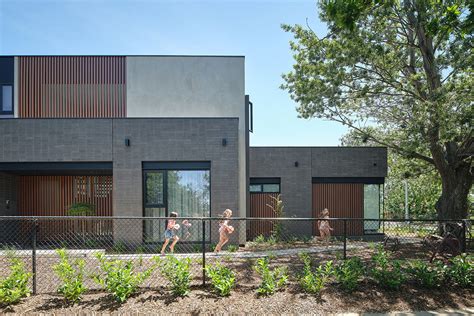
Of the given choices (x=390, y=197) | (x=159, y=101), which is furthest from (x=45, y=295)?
(x=390, y=197)

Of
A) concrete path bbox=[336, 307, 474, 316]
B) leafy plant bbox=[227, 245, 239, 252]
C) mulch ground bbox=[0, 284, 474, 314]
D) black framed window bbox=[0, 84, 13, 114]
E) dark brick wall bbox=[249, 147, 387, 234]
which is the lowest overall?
leafy plant bbox=[227, 245, 239, 252]

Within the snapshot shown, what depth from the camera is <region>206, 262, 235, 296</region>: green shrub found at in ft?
19.4

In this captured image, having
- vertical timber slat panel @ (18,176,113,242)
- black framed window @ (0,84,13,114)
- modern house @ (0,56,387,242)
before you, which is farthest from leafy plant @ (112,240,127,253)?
black framed window @ (0,84,13,114)

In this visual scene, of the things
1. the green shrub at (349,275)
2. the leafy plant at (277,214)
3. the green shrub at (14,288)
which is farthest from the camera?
the leafy plant at (277,214)

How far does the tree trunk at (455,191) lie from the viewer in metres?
11.8

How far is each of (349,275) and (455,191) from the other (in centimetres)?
783

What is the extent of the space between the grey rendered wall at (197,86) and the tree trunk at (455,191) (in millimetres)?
6994

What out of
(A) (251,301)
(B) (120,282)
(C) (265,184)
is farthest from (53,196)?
(A) (251,301)

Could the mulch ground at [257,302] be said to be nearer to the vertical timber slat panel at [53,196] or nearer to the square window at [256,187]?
the vertical timber slat panel at [53,196]

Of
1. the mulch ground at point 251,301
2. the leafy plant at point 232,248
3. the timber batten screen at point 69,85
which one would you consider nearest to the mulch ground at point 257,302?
the mulch ground at point 251,301

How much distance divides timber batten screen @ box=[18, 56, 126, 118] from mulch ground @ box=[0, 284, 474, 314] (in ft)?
30.2

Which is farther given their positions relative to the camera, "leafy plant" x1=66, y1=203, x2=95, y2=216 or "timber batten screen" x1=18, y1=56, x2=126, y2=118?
"timber batten screen" x1=18, y1=56, x2=126, y2=118

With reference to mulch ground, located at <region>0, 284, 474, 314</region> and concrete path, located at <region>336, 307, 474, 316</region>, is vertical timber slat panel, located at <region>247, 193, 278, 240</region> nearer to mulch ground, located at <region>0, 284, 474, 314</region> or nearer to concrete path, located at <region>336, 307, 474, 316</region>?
mulch ground, located at <region>0, 284, 474, 314</region>

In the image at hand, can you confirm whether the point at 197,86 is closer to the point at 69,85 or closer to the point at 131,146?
the point at 131,146
